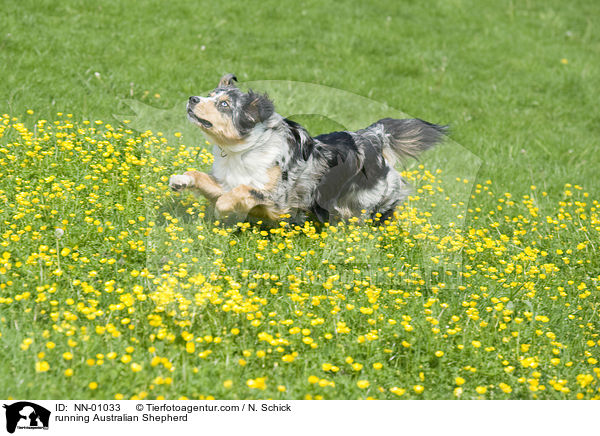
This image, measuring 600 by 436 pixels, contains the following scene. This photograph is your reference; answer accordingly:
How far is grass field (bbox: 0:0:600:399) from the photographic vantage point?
4.11 m

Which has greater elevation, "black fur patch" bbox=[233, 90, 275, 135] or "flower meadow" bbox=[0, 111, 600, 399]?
"black fur patch" bbox=[233, 90, 275, 135]

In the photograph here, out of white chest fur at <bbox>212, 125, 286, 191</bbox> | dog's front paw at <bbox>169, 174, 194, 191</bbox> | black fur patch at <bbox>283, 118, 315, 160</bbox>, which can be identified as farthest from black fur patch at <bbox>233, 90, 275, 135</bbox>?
dog's front paw at <bbox>169, 174, 194, 191</bbox>

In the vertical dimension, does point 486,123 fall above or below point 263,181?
below

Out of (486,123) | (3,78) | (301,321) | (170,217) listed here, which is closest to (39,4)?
(3,78)

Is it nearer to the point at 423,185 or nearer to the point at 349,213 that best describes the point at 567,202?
the point at 423,185

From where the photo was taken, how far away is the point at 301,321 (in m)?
4.54

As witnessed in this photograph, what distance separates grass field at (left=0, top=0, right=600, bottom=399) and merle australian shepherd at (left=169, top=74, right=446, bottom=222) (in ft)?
0.70

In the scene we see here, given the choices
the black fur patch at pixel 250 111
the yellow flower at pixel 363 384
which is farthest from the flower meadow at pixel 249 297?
the black fur patch at pixel 250 111

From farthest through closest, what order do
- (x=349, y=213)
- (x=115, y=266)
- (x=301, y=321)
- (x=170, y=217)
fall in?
(x=349, y=213) < (x=170, y=217) < (x=115, y=266) < (x=301, y=321)

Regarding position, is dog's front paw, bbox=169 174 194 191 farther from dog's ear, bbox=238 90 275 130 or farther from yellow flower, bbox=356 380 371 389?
yellow flower, bbox=356 380 371 389
